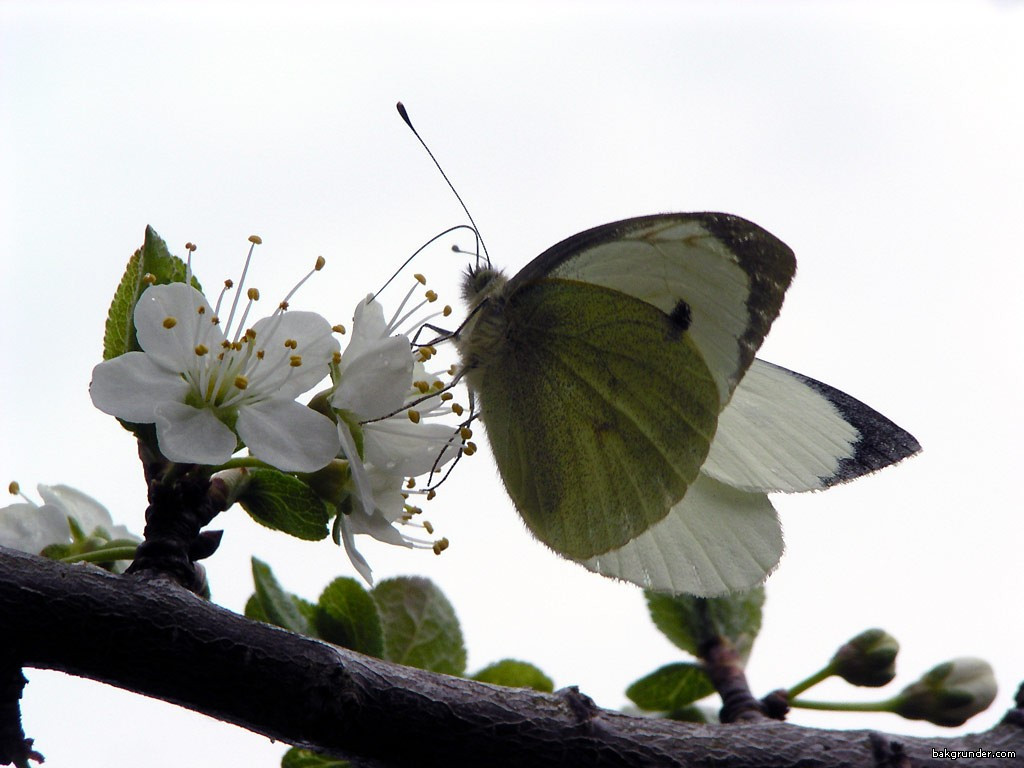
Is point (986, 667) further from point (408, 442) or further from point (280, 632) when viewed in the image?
point (280, 632)

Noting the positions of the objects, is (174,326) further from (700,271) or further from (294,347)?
(700,271)

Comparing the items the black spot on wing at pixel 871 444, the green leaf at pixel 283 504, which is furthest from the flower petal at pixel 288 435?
the black spot on wing at pixel 871 444

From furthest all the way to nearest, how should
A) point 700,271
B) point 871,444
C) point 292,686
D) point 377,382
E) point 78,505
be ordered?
1. point 871,444
2. point 700,271
3. point 78,505
4. point 377,382
5. point 292,686

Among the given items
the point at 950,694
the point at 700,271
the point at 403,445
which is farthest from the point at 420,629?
the point at 950,694

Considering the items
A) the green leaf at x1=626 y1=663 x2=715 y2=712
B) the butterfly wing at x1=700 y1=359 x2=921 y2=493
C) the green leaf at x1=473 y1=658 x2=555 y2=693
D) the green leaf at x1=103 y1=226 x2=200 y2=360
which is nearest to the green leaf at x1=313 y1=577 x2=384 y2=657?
the green leaf at x1=473 y1=658 x2=555 y2=693

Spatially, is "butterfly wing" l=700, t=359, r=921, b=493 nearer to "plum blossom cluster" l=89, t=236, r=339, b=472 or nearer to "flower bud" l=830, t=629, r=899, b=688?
"flower bud" l=830, t=629, r=899, b=688
